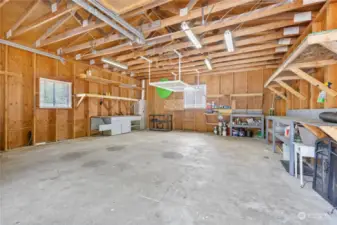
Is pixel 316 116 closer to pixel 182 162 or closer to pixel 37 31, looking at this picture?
pixel 182 162

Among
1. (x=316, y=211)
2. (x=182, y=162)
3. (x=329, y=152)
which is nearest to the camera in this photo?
(x=316, y=211)

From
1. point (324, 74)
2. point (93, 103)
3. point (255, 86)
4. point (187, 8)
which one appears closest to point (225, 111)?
point (255, 86)

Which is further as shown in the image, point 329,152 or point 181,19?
point 181,19

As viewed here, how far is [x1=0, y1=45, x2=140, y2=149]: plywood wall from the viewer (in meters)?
4.23

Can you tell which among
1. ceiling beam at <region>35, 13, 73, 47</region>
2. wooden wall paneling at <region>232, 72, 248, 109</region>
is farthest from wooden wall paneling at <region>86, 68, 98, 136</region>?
wooden wall paneling at <region>232, 72, 248, 109</region>

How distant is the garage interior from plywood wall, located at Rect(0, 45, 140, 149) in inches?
1.2

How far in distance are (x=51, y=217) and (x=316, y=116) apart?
435cm

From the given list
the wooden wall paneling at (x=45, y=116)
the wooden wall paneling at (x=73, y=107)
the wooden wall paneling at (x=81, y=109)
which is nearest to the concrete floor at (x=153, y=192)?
the wooden wall paneling at (x=45, y=116)

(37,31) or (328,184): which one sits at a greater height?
(37,31)

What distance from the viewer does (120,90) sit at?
7.80 metres

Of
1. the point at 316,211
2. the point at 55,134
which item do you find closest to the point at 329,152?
the point at 316,211

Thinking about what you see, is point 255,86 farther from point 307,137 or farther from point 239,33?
point 307,137

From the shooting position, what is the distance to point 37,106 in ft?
15.6

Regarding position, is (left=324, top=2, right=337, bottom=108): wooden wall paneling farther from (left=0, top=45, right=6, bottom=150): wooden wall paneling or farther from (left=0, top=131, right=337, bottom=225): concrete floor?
(left=0, top=45, right=6, bottom=150): wooden wall paneling
